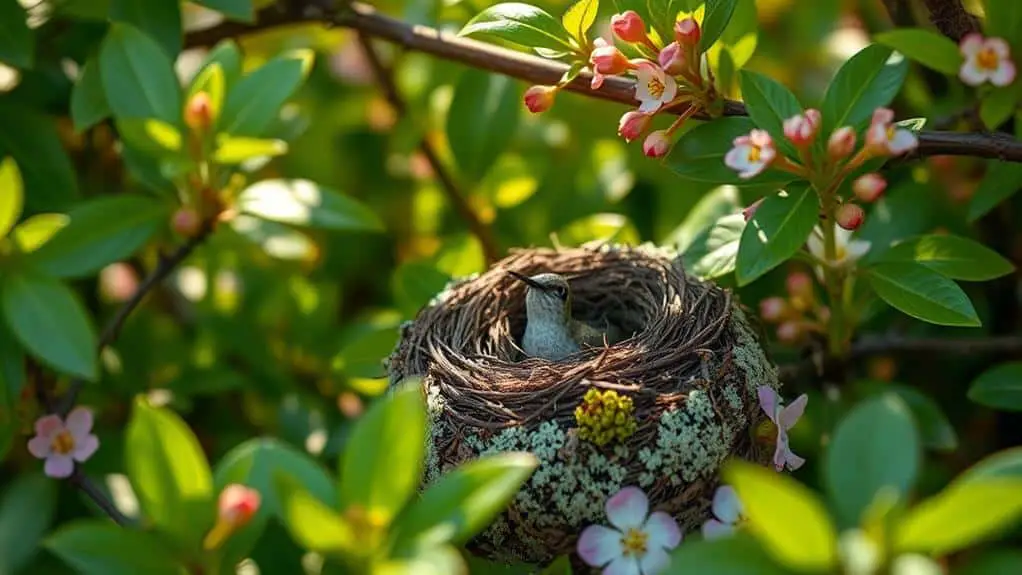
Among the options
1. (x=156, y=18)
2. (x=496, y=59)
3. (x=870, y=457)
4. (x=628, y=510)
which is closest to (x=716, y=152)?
(x=496, y=59)

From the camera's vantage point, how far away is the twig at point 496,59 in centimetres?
188

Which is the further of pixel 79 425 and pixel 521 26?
pixel 79 425

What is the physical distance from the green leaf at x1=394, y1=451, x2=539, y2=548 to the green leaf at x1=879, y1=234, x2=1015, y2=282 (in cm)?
88

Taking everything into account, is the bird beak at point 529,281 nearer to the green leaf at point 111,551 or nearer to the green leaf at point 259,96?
the green leaf at point 259,96

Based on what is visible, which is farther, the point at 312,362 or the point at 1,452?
the point at 312,362

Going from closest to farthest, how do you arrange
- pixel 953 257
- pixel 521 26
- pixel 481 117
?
pixel 521 26 → pixel 953 257 → pixel 481 117

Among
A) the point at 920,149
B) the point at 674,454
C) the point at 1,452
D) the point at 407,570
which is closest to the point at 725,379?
the point at 674,454

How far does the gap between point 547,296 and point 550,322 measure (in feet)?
0.18

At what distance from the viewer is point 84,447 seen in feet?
7.41

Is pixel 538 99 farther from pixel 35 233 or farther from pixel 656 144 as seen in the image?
pixel 35 233

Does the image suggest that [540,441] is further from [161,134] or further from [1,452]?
[1,452]

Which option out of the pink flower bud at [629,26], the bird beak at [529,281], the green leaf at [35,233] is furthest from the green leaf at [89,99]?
the pink flower bud at [629,26]

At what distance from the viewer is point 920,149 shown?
1.88 metres

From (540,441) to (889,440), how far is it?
0.61 meters
